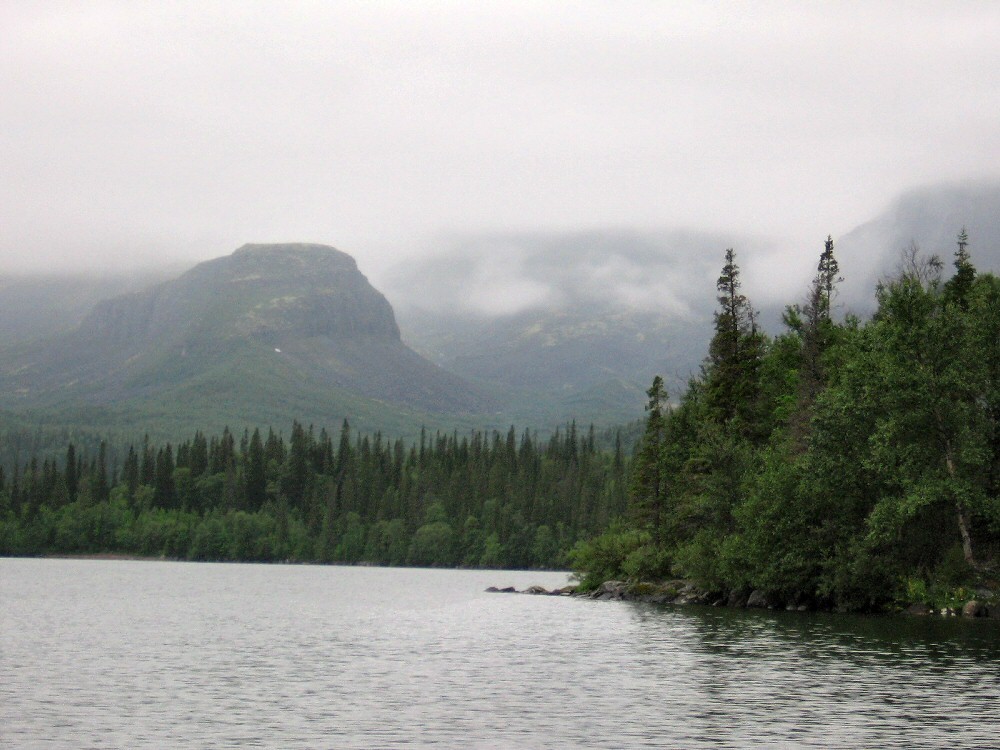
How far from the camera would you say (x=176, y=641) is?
5947 centimetres

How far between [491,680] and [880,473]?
42005 millimetres

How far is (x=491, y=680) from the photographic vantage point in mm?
44250

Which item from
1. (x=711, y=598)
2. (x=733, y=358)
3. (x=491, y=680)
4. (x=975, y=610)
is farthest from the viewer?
(x=733, y=358)

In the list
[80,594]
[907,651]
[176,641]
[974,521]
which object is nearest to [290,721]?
[176,641]

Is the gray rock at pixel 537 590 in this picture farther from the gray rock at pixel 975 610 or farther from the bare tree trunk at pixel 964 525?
the gray rock at pixel 975 610

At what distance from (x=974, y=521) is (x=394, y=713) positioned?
179ft

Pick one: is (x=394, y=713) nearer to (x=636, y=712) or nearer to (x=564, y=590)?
(x=636, y=712)

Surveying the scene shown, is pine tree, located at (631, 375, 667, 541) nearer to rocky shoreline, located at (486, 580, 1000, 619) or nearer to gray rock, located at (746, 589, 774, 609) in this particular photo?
rocky shoreline, located at (486, 580, 1000, 619)

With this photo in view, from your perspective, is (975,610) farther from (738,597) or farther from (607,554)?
(607,554)

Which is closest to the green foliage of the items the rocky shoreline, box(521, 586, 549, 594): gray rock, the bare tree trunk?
the rocky shoreline

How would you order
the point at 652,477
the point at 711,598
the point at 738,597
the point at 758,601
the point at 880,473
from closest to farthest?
the point at 880,473 → the point at 758,601 → the point at 738,597 → the point at 711,598 → the point at 652,477

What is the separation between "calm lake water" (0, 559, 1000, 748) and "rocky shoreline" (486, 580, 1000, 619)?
5.11 meters

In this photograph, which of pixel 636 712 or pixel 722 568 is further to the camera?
pixel 722 568

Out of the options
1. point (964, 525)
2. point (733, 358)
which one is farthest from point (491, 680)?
point (733, 358)
